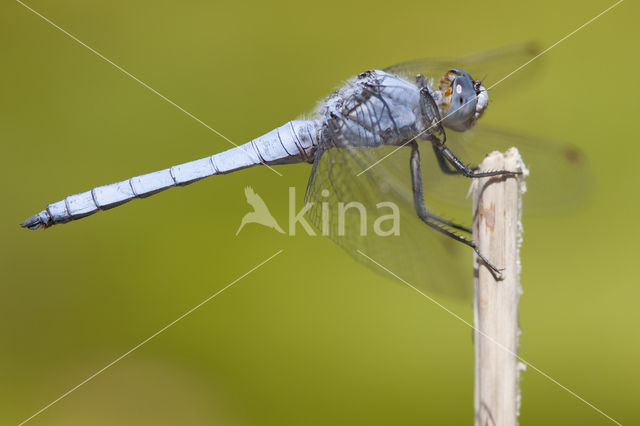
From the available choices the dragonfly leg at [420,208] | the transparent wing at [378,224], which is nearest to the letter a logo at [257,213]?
the transparent wing at [378,224]

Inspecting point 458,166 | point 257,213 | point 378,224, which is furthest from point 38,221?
point 458,166

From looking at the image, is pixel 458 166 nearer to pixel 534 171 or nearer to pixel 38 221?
pixel 534 171

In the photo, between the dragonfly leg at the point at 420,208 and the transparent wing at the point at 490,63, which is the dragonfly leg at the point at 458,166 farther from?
the transparent wing at the point at 490,63

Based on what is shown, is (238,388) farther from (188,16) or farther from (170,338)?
(188,16)

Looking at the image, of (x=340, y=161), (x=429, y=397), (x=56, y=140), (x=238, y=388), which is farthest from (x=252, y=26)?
(x=429, y=397)

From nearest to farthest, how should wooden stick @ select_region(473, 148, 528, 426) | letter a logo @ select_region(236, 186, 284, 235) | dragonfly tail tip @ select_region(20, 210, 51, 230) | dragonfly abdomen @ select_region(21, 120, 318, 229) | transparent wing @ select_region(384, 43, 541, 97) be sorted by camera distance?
wooden stick @ select_region(473, 148, 528, 426) → dragonfly tail tip @ select_region(20, 210, 51, 230) → dragonfly abdomen @ select_region(21, 120, 318, 229) → transparent wing @ select_region(384, 43, 541, 97) → letter a logo @ select_region(236, 186, 284, 235)

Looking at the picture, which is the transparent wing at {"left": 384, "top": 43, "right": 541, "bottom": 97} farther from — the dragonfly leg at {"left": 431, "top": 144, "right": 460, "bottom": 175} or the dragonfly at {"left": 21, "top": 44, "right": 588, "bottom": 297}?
the dragonfly leg at {"left": 431, "top": 144, "right": 460, "bottom": 175}

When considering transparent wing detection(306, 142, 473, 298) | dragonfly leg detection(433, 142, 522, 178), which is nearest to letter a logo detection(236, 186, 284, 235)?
transparent wing detection(306, 142, 473, 298)
